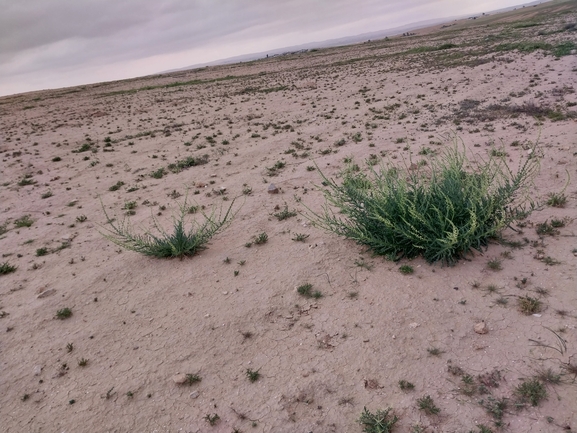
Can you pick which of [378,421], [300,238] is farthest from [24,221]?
[378,421]

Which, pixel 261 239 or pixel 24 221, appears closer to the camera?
pixel 261 239

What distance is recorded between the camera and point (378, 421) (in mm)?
2785

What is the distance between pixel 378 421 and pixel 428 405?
43cm

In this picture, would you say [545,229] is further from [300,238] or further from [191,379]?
[191,379]

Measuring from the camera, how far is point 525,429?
8.73ft

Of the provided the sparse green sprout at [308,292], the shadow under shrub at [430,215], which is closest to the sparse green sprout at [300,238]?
the shadow under shrub at [430,215]

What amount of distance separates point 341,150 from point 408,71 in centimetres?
1480

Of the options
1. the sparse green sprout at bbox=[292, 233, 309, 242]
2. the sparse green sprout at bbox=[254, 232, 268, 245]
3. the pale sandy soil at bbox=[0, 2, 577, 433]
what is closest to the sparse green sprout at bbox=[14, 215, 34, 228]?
the pale sandy soil at bbox=[0, 2, 577, 433]

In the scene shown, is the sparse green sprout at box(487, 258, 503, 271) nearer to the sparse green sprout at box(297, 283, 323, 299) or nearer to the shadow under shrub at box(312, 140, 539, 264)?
Answer: the shadow under shrub at box(312, 140, 539, 264)

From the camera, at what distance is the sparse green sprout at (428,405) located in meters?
2.88

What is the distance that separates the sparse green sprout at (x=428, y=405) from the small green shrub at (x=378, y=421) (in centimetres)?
22

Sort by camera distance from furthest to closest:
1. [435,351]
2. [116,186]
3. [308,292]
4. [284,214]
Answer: [116,186]
[284,214]
[308,292]
[435,351]

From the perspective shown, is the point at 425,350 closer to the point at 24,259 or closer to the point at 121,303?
the point at 121,303

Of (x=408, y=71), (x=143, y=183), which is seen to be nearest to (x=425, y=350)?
(x=143, y=183)
